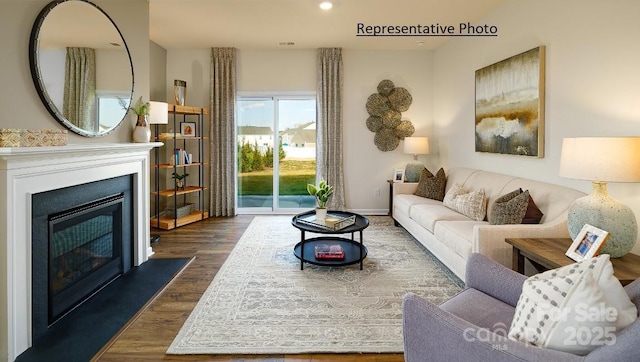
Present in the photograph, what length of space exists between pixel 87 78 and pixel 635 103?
3.87m

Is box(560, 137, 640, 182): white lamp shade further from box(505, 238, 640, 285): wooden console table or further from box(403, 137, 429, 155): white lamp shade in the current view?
box(403, 137, 429, 155): white lamp shade

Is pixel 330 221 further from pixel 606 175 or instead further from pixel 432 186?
pixel 606 175

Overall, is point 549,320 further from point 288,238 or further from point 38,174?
point 288,238

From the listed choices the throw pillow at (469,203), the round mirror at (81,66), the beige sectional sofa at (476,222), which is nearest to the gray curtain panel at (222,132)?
the round mirror at (81,66)

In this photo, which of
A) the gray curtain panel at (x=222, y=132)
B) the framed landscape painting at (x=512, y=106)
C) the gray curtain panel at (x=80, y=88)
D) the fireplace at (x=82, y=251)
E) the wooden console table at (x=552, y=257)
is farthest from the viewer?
the gray curtain panel at (x=222, y=132)

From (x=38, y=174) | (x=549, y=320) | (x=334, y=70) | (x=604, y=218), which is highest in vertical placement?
(x=334, y=70)

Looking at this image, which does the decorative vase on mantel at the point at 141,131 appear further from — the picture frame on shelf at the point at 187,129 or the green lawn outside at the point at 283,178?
the green lawn outside at the point at 283,178

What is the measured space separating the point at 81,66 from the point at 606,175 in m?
3.56

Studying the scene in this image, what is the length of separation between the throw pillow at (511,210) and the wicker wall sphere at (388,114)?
3.09 metres

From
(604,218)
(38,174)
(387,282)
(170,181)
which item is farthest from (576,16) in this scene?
(170,181)

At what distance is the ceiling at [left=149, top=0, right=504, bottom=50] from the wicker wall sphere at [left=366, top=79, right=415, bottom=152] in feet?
2.32

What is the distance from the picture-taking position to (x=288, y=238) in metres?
4.55

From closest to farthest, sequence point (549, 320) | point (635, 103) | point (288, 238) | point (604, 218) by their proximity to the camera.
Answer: point (549, 320)
point (604, 218)
point (635, 103)
point (288, 238)

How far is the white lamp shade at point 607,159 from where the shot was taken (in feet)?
6.70
